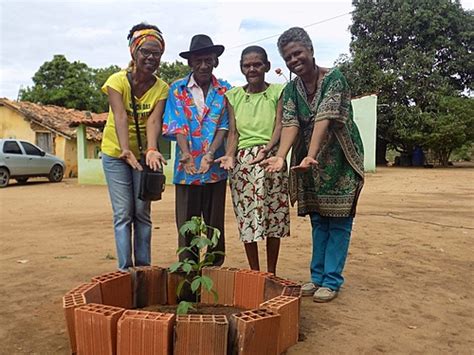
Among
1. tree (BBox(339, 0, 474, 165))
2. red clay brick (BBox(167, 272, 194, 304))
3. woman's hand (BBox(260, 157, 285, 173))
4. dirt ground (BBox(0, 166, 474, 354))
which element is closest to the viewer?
dirt ground (BBox(0, 166, 474, 354))

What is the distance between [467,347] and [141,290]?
1.89 meters

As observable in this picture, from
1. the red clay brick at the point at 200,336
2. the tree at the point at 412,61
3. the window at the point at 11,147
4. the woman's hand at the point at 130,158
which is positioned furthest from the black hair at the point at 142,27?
the tree at the point at 412,61

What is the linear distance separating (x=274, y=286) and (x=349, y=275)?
1.48 meters

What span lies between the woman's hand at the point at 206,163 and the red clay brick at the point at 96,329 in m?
1.24

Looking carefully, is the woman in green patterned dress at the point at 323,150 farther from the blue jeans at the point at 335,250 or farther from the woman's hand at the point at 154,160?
the woman's hand at the point at 154,160

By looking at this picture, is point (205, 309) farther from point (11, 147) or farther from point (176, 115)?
point (11, 147)

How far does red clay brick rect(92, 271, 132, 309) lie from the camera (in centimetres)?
283

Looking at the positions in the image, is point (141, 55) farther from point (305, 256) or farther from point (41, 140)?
point (41, 140)

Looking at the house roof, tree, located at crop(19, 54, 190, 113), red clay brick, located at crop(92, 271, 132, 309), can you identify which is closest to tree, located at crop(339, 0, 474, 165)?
tree, located at crop(19, 54, 190, 113)

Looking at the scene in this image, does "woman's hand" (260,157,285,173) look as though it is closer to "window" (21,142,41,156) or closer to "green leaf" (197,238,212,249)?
"green leaf" (197,238,212,249)

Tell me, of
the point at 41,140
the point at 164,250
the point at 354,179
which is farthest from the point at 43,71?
the point at 354,179

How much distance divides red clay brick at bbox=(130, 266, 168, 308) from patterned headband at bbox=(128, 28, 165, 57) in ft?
4.84

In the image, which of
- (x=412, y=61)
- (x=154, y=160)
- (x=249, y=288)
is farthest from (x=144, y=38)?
(x=412, y=61)

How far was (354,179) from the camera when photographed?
11.3ft
